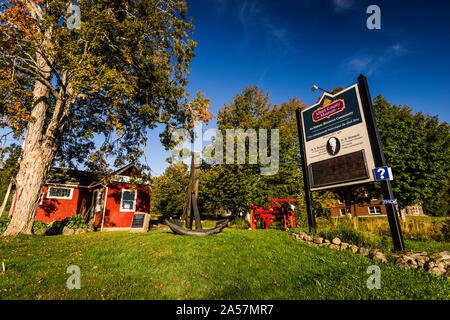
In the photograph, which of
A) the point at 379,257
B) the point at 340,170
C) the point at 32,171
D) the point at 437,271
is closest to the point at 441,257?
the point at 437,271

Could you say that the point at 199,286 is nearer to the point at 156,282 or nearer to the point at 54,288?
the point at 156,282

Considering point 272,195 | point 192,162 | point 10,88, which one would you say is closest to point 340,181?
point 192,162

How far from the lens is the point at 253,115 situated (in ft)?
90.6

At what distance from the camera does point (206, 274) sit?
475 centimetres

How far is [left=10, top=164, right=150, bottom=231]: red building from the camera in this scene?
53.6ft

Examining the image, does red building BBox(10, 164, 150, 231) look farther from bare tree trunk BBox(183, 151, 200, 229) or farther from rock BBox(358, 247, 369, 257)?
rock BBox(358, 247, 369, 257)

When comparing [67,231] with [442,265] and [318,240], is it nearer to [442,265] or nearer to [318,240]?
[318,240]

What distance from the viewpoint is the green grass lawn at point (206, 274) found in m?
3.81

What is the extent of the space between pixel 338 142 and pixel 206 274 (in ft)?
24.1

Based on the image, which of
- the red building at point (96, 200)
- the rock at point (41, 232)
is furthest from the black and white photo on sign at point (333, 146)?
the rock at point (41, 232)

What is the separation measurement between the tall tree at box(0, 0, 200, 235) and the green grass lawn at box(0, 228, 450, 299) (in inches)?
241

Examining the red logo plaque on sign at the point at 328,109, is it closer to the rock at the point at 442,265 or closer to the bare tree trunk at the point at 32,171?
the rock at the point at 442,265

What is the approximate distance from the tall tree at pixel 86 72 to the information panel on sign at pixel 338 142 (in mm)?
8937
